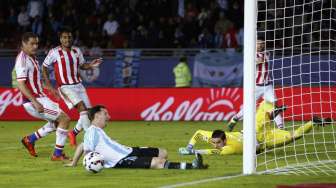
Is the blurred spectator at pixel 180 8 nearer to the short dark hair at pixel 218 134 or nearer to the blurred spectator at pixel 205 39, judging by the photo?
the blurred spectator at pixel 205 39

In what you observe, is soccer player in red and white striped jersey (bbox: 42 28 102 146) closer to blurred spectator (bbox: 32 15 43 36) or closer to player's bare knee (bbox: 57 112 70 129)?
player's bare knee (bbox: 57 112 70 129)

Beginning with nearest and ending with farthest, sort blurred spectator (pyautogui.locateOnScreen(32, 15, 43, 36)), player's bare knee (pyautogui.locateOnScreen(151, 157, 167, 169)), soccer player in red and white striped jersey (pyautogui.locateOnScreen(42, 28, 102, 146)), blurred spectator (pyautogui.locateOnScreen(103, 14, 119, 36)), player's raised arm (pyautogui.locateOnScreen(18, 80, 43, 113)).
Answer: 1. player's bare knee (pyautogui.locateOnScreen(151, 157, 167, 169))
2. player's raised arm (pyautogui.locateOnScreen(18, 80, 43, 113))
3. soccer player in red and white striped jersey (pyautogui.locateOnScreen(42, 28, 102, 146))
4. blurred spectator (pyautogui.locateOnScreen(103, 14, 119, 36))
5. blurred spectator (pyautogui.locateOnScreen(32, 15, 43, 36))

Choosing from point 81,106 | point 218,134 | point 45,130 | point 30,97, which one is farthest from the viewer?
point 81,106

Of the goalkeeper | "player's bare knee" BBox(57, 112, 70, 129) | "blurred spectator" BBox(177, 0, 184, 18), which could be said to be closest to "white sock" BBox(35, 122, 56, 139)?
"player's bare knee" BBox(57, 112, 70, 129)

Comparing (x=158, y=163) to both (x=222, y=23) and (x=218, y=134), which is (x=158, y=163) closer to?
(x=218, y=134)

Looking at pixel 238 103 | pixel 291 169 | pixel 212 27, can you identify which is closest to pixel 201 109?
pixel 238 103

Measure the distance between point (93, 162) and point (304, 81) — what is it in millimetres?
9726

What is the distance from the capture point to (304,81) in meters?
20.3

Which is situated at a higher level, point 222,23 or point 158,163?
point 222,23

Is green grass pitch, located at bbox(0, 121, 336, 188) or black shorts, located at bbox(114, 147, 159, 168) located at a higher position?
black shorts, located at bbox(114, 147, 159, 168)

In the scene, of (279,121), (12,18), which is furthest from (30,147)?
(12,18)

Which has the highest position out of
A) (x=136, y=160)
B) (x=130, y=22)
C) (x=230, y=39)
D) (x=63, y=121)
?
(x=130, y=22)

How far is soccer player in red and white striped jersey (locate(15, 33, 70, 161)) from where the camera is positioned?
13883 millimetres

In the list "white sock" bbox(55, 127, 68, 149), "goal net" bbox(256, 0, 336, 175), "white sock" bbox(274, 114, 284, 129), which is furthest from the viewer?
"white sock" bbox(274, 114, 284, 129)
